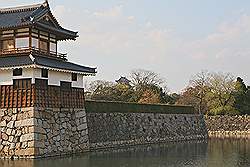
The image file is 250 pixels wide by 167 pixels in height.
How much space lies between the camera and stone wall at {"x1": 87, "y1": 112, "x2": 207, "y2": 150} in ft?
87.0

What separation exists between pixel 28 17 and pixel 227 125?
29301 mm

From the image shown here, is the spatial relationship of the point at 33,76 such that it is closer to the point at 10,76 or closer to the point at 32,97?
the point at 32,97

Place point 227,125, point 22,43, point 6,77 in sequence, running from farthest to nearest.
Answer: point 227,125
point 22,43
point 6,77

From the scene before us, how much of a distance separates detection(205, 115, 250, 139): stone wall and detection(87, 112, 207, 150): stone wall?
15.1 feet

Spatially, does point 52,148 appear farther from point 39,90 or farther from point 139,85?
point 139,85

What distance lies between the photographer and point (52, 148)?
2133 cm

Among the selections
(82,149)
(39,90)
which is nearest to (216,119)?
(82,149)

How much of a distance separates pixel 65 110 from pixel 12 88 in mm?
3087

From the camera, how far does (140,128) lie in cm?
3127

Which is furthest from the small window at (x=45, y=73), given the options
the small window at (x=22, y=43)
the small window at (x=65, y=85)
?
the small window at (x=22, y=43)

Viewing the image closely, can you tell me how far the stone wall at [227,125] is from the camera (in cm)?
4419

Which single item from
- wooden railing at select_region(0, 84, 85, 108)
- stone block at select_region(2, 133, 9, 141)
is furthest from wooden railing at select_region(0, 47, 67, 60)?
stone block at select_region(2, 133, 9, 141)

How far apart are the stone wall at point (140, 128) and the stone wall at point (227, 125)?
Answer: 4.60 m

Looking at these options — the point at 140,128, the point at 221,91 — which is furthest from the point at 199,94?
the point at 140,128
